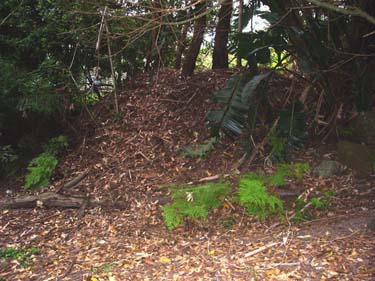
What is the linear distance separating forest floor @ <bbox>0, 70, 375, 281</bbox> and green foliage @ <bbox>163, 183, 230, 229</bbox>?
0.14 metres

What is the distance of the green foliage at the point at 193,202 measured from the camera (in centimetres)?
443

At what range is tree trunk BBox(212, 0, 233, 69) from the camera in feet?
21.0

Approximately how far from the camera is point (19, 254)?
4.38m

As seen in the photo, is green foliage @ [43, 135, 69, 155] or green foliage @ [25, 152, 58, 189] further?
green foliage @ [43, 135, 69, 155]

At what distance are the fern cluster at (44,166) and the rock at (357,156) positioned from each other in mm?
3956

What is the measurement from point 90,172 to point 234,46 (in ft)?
8.83

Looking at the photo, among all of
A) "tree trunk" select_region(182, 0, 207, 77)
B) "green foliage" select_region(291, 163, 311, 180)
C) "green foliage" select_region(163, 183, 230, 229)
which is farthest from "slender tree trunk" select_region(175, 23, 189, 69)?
"green foliage" select_region(163, 183, 230, 229)

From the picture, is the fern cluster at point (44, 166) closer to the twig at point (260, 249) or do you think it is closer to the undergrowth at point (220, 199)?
the undergrowth at point (220, 199)

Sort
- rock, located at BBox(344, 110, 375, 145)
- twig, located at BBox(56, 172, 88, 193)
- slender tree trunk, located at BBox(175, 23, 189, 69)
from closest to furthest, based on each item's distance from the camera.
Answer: rock, located at BBox(344, 110, 375, 145)
twig, located at BBox(56, 172, 88, 193)
slender tree trunk, located at BBox(175, 23, 189, 69)

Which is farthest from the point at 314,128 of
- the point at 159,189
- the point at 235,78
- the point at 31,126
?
the point at 31,126

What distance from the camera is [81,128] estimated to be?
271 inches

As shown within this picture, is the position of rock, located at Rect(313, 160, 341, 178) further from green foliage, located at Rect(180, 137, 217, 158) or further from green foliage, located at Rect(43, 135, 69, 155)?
green foliage, located at Rect(43, 135, 69, 155)

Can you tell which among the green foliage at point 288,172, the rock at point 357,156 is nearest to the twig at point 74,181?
the green foliage at point 288,172

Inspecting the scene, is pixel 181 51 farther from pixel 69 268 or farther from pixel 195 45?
pixel 69 268
